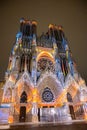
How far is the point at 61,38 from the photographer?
2920cm

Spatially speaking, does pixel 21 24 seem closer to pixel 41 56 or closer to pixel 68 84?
Answer: pixel 41 56

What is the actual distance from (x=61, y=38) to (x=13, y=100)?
22.1 m

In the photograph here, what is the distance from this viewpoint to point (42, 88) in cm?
1770

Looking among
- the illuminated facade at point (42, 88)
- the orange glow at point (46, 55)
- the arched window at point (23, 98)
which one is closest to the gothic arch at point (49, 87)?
the illuminated facade at point (42, 88)

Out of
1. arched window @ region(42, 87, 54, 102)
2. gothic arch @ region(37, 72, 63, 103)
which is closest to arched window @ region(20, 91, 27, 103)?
gothic arch @ region(37, 72, 63, 103)

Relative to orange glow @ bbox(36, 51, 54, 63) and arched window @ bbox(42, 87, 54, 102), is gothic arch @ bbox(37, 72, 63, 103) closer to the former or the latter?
arched window @ bbox(42, 87, 54, 102)

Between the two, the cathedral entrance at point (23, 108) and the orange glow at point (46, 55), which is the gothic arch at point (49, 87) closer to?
the cathedral entrance at point (23, 108)

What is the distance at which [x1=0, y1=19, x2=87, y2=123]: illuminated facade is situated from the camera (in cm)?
1429

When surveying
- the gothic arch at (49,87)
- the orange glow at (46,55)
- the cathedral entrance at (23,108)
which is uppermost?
the orange glow at (46,55)

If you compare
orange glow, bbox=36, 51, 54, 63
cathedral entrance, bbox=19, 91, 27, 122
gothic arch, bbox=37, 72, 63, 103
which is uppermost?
orange glow, bbox=36, 51, 54, 63

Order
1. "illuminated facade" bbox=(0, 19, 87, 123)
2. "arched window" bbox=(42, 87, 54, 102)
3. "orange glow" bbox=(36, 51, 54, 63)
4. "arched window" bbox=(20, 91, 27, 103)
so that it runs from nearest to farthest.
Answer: "illuminated facade" bbox=(0, 19, 87, 123) < "arched window" bbox=(20, 91, 27, 103) < "arched window" bbox=(42, 87, 54, 102) < "orange glow" bbox=(36, 51, 54, 63)

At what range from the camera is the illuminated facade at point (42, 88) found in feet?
46.9

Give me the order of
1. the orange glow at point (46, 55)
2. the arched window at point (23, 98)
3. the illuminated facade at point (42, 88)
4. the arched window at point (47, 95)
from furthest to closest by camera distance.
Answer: the orange glow at point (46, 55)
the arched window at point (47, 95)
the arched window at point (23, 98)
the illuminated facade at point (42, 88)

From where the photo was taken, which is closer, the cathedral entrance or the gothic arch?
the cathedral entrance
